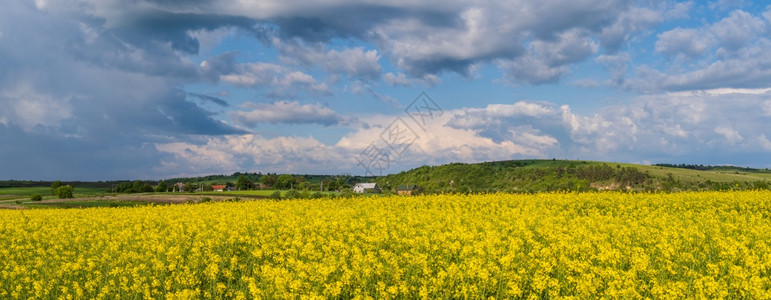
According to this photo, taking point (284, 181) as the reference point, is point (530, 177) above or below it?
above

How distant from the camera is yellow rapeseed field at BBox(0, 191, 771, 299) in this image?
8414mm

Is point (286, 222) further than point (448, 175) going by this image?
No

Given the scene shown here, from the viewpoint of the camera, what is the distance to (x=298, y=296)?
8.30 m

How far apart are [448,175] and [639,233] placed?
8967 centimetres

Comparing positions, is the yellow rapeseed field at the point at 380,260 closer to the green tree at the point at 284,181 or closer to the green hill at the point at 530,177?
the green tree at the point at 284,181

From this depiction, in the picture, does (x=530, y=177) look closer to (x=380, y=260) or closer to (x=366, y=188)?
(x=366, y=188)

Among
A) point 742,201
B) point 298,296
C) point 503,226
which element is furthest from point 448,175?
point 298,296

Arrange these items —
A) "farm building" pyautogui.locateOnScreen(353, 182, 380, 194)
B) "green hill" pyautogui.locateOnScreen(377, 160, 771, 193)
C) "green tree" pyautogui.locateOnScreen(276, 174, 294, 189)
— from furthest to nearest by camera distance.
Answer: "green hill" pyautogui.locateOnScreen(377, 160, 771, 193)
"green tree" pyautogui.locateOnScreen(276, 174, 294, 189)
"farm building" pyautogui.locateOnScreen(353, 182, 380, 194)

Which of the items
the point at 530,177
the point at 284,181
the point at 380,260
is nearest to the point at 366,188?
the point at 284,181

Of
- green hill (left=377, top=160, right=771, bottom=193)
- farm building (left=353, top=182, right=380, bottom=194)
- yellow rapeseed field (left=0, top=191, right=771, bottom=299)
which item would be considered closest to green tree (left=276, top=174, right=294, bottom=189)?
farm building (left=353, top=182, right=380, bottom=194)

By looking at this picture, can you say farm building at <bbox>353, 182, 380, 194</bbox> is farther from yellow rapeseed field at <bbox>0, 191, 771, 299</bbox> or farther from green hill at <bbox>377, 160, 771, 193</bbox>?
yellow rapeseed field at <bbox>0, 191, 771, 299</bbox>

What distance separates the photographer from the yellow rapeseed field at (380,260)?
841 centimetres

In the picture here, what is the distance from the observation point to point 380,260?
11.0m

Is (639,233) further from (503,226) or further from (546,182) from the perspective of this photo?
(546,182)
